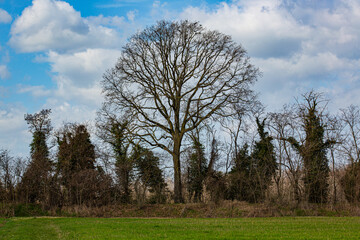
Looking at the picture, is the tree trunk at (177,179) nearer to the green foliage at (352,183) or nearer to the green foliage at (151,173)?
the green foliage at (151,173)

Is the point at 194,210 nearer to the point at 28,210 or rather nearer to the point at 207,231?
the point at 207,231

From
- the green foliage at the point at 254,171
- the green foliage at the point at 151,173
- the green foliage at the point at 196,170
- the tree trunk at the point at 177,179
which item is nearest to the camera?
the tree trunk at the point at 177,179

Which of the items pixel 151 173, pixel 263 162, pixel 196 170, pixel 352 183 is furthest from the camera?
pixel 196 170

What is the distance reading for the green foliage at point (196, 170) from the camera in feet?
116

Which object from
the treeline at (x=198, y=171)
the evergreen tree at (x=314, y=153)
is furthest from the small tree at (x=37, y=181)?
the evergreen tree at (x=314, y=153)

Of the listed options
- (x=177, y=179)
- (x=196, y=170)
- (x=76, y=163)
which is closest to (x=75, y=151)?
(x=76, y=163)

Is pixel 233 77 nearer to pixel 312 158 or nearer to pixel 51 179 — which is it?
Answer: pixel 312 158

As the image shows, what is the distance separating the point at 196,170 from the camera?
36281 millimetres

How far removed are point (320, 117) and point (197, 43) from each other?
13.9 m

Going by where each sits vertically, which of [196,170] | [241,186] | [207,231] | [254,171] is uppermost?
[196,170]

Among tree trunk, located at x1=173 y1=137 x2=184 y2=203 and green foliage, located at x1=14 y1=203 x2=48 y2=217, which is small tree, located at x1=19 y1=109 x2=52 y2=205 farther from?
tree trunk, located at x1=173 y1=137 x2=184 y2=203

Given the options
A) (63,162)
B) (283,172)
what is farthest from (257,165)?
(63,162)

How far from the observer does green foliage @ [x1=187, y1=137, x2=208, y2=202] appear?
35312 millimetres

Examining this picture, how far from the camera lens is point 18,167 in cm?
3403
